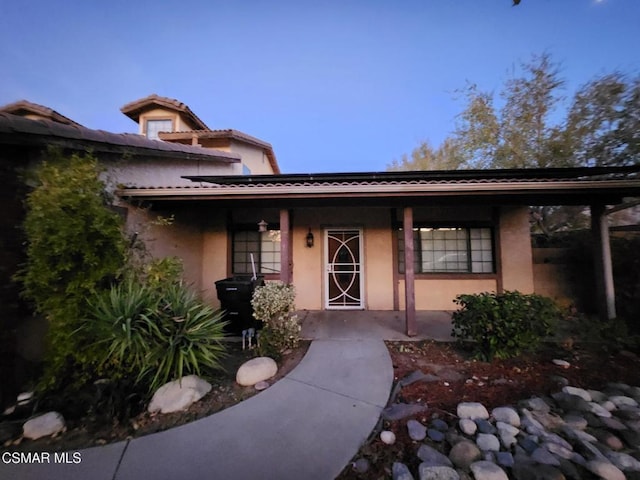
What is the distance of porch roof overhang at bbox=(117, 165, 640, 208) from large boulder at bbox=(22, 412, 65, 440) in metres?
3.36

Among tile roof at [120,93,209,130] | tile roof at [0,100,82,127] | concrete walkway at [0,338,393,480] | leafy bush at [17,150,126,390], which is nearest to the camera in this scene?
concrete walkway at [0,338,393,480]

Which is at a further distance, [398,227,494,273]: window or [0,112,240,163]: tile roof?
[398,227,494,273]: window

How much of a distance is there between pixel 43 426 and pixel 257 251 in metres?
4.89

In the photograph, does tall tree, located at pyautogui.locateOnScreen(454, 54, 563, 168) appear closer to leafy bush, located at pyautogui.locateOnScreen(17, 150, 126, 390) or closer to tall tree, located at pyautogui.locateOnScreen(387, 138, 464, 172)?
tall tree, located at pyautogui.locateOnScreen(387, 138, 464, 172)

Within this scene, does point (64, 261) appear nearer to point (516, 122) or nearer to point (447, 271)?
point (447, 271)

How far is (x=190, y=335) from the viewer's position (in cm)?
325

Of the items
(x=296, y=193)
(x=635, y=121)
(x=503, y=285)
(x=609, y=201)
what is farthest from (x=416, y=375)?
(x=635, y=121)

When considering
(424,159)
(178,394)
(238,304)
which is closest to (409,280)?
(238,304)

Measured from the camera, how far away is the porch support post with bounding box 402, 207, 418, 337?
4602 millimetres

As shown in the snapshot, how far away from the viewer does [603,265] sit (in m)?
4.98

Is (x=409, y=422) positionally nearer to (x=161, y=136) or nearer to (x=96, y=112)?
(x=161, y=136)

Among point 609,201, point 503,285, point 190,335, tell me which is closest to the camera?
point 190,335

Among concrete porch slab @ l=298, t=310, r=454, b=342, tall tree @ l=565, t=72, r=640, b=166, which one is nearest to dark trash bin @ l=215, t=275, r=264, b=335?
concrete porch slab @ l=298, t=310, r=454, b=342

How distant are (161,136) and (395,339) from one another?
9.39 meters
